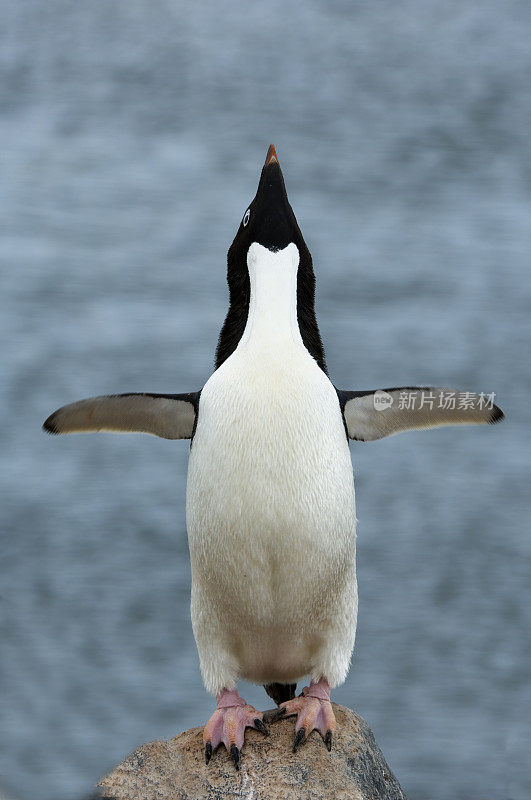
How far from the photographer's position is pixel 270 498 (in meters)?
1.45

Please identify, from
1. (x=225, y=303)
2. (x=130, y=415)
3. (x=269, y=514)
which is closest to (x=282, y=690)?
(x=269, y=514)

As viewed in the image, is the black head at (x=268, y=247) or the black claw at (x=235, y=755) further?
the black head at (x=268, y=247)

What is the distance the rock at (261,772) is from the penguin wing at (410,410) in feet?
1.74

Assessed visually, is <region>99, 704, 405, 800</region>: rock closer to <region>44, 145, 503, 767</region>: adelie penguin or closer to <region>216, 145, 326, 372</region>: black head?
<region>44, 145, 503, 767</region>: adelie penguin

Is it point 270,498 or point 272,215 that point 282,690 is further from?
point 272,215

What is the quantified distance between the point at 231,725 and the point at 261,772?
91mm

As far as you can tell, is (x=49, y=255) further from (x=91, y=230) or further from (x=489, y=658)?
(x=489, y=658)

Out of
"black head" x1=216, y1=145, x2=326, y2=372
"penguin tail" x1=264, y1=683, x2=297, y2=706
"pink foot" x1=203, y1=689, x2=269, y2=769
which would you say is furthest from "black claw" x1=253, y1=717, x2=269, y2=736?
"black head" x1=216, y1=145, x2=326, y2=372

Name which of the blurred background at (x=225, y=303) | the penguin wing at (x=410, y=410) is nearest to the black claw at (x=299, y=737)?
the penguin wing at (x=410, y=410)

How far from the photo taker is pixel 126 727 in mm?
3541

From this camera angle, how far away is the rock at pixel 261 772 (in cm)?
145

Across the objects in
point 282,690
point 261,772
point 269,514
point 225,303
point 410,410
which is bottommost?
point 261,772

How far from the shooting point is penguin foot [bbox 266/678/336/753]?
4.95 feet

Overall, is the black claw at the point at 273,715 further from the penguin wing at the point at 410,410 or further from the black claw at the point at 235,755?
the penguin wing at the point at 410,410
